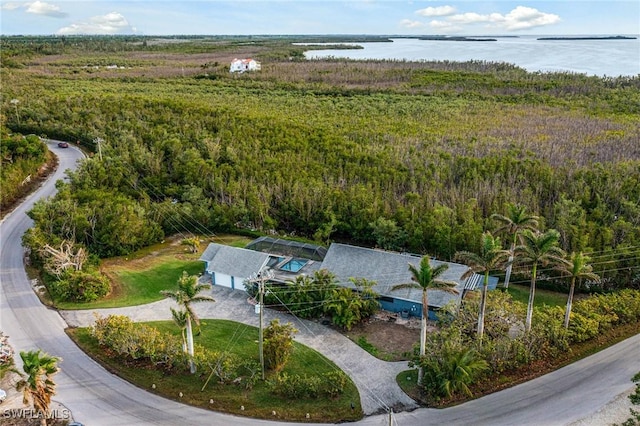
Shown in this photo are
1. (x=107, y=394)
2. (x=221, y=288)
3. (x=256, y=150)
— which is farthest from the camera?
(x=256, y=150)

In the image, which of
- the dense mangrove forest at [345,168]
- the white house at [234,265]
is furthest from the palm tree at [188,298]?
the dense mangrove forest at [345,168]

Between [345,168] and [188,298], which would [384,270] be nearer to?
[188,298]

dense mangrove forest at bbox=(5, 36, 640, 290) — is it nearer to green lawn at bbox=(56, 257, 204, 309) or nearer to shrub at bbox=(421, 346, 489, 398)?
green lawn at bbox=(56, 257, 204, 309)

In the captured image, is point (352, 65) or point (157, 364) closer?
point (157, 364)

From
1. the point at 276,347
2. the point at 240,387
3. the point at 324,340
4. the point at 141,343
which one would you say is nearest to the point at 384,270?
the point at 324,340

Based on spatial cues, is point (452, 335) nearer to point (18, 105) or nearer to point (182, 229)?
point (182, 229)

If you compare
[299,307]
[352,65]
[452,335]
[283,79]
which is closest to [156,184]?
[299,307]
